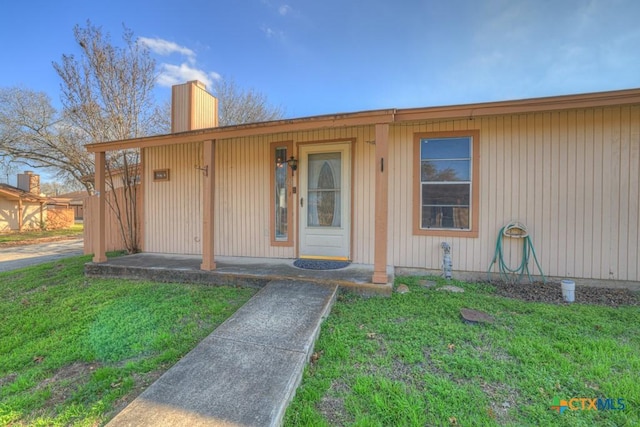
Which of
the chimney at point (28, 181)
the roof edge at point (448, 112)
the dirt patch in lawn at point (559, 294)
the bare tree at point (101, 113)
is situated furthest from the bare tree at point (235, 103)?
the chimney at point (28, 181)

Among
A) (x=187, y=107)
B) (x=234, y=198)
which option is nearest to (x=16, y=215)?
(x=187, y=107)

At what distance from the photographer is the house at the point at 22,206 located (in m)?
15.3

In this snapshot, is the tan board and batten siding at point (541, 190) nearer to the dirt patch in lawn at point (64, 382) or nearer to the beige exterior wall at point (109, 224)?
the dirt patch in lawn at point (64, 382)

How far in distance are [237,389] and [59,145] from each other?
1728 centimetres

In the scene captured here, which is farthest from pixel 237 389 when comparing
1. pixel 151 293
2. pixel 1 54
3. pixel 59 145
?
pixel 59 145

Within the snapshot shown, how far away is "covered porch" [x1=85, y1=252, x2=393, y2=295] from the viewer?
3723mm

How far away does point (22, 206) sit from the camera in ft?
53.2

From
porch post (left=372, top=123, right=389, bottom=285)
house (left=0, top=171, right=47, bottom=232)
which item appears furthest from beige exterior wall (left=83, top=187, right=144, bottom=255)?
house (left=0, top=171, right=47, bottom=232)

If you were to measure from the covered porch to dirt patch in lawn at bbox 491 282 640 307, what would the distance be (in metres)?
1.63

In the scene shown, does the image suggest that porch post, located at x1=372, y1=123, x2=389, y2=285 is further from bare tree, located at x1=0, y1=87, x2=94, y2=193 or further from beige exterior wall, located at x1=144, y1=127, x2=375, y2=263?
bare tree, located at x1=0, y1=87, x2=94, y2=193

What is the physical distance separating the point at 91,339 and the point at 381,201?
11.4ft

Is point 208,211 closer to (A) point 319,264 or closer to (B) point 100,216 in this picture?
(A) point 319,264

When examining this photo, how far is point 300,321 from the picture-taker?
9.20ft

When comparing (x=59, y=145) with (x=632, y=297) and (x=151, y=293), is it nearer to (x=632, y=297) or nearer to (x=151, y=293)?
(x=151, y=293)
